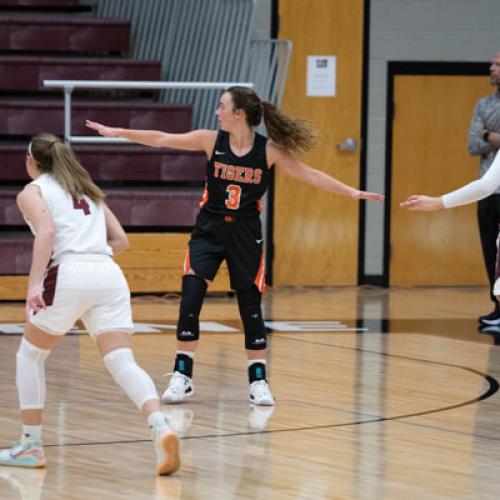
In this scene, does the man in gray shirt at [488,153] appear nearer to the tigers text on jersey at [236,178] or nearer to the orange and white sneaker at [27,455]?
the tigers text on jersey at [236,178]

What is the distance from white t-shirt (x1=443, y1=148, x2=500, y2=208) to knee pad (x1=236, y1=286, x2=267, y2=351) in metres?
1.37

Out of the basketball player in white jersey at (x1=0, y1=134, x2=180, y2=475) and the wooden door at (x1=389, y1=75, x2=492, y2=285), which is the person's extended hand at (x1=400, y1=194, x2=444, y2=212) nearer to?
the basketball player in white jersey at (x1=0, y1=134, x2=180, y2=475)

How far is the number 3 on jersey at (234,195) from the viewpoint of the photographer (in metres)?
6.45

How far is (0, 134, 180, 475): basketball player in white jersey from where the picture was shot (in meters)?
4.92

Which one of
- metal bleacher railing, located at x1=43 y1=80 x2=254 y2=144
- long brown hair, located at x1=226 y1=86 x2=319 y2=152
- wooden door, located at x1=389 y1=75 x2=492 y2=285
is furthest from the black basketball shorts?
wooden door, located at x1=389 y1=75 x2=492 y2=285

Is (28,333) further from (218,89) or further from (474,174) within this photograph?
(474,174)

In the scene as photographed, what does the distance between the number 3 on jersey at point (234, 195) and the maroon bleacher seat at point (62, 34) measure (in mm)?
6013

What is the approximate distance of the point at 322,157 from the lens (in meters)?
11.9

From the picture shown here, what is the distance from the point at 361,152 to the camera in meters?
12.0

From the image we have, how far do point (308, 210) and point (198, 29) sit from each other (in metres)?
1.89

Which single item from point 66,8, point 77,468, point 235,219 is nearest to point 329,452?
point 77,468

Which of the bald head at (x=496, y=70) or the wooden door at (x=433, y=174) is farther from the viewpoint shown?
the wooden door at (x=433, y=174)

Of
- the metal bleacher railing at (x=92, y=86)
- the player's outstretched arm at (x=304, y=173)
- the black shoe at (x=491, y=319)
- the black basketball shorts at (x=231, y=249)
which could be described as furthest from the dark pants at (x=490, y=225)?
the black basketball shorts at (x=231, y=249)

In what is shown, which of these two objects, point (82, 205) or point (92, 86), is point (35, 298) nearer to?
point (82, 205)
